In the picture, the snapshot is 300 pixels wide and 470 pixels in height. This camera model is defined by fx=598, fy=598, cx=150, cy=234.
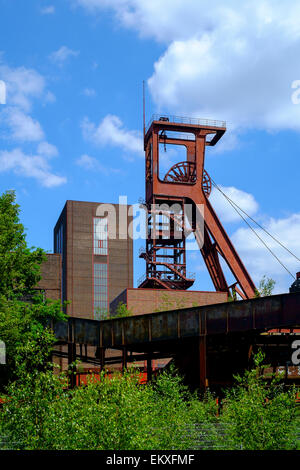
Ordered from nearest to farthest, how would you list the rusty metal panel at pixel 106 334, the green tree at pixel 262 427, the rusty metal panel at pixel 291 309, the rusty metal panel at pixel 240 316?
the green tree at pixel 262 427 → the rusty metal panel at pixel 291 309 → the rusty metal panel at pixel 240 316 → the rusty metal panel at pixel 106 334

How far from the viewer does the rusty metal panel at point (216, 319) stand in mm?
29422

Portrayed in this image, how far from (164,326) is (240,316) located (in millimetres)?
4452

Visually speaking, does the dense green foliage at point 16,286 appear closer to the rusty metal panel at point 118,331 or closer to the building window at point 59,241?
the rusty metal panel at point 118,331

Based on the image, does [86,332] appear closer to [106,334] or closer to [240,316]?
[106,334]

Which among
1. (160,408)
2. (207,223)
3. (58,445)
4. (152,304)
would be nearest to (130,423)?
(58,445)

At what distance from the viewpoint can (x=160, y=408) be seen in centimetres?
2175

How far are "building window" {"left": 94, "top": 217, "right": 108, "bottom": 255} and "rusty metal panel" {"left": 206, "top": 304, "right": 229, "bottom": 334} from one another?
300 feet

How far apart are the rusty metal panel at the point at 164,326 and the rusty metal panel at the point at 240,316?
10.4 feet

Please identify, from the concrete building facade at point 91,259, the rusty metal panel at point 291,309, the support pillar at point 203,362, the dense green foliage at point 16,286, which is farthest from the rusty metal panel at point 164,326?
the concrete building facade at point 91,259

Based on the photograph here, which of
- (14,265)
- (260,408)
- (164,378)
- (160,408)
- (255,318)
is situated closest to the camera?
(260,408)

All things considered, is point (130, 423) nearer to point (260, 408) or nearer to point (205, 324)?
point (260, 408)

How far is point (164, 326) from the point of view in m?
31.3

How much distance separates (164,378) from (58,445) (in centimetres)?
1078
